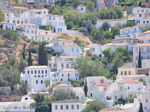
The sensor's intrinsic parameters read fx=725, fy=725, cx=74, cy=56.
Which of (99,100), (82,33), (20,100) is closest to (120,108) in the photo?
(99,100)

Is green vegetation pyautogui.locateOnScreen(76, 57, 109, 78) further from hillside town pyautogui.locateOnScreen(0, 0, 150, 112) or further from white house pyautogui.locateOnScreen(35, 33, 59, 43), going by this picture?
white house pyautogui.locateOnScreen(35, 33, 59, 43)

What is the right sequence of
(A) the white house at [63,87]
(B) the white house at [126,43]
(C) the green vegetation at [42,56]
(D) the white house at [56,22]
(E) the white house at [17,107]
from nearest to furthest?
(E) the white house at [17,107], (A) the white house at [63,87], (C) the green vegetation at [42,56], (B) the white house at [126,43], (D) the white house at [56,22]

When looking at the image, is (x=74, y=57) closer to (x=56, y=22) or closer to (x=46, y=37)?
(x=46, y=37)

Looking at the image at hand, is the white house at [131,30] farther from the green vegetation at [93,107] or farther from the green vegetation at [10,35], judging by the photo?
the green vegetation at [93,107]

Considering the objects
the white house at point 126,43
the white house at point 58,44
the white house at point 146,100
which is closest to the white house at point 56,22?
the white house at point 58,44

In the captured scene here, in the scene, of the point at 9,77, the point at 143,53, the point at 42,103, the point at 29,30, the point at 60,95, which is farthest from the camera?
the point at 29,30

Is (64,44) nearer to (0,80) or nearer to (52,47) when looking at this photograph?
(52,47)

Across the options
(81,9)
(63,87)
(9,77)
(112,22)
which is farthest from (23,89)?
(81,9)
